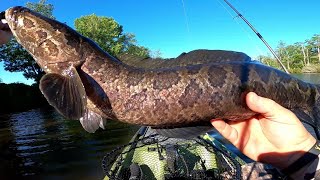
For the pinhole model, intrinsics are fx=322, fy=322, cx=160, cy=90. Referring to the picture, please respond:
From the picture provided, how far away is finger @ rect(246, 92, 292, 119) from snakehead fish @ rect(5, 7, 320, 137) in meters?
0.09

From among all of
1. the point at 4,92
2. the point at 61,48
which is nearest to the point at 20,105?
the point at 4,92

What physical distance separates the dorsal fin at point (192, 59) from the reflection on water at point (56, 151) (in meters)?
8.66

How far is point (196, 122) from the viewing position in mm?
2906

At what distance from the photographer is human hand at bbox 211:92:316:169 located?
294 cm

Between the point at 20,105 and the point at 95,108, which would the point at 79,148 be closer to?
the point at 95,108

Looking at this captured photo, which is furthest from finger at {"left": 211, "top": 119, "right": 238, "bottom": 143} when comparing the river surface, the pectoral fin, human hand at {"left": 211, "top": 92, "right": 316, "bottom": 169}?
the river surface

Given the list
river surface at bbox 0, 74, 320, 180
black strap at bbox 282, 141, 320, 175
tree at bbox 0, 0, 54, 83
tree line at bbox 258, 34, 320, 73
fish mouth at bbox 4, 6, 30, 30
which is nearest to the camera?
fish mouth at bbox 4, 6, 30, 30

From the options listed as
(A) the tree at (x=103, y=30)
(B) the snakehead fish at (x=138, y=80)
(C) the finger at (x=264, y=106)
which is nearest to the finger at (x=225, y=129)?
(B) the snakehead fish at (x=138, y=80)

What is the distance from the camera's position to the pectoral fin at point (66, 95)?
248 cm

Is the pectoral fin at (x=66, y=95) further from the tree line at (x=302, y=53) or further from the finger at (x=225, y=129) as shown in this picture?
the tree line at (x=302, y=53)

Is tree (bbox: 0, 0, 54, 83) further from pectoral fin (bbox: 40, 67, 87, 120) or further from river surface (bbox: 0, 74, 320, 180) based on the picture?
pectoral fin (bbox: 40, 67, 87, 120)

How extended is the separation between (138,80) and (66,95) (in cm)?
61

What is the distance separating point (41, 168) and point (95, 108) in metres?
11.0

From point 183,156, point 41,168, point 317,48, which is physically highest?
point 317,48
